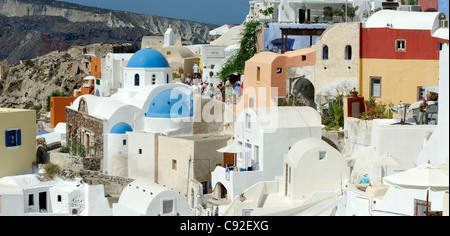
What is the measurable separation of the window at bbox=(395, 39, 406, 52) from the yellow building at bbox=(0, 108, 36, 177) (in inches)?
585

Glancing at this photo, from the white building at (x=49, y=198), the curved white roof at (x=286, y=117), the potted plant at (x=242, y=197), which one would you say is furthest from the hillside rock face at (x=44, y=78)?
the potted plant at (x=242, y=197)

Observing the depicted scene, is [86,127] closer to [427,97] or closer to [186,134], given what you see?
[186,134]

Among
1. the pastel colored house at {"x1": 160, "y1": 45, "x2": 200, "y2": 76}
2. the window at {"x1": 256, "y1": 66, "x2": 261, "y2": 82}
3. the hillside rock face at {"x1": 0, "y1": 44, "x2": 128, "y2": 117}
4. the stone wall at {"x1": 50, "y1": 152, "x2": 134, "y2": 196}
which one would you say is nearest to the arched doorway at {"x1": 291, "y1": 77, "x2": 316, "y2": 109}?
the window at {"x1": 256, "y1": 66, "x2": 261, "y2": 82}

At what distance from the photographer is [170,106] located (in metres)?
32.7

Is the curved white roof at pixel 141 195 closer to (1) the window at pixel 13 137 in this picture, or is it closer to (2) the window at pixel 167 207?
(2) the window at pixel 167 207

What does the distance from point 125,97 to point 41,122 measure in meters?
13.9

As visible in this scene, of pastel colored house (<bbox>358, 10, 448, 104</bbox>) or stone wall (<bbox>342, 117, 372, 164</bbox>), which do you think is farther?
pastel colored house (<bbox>358, 10, 448, 104</bbox>)

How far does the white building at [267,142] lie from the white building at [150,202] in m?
2.67

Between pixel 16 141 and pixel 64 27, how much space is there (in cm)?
9370

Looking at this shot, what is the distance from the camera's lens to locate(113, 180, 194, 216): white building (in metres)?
25.2

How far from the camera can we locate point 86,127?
33.4 m

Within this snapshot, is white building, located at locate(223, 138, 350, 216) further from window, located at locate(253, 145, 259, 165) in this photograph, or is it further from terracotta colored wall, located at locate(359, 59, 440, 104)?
terracotta colored wall, located at locate(359, 59, 440, 104)

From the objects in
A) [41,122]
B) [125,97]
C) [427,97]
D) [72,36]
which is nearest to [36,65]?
[41,122]

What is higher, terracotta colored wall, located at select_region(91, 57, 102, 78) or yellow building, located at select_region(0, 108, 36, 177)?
terracotta colored wall, located at select_region(91, 57, 102, 78)
